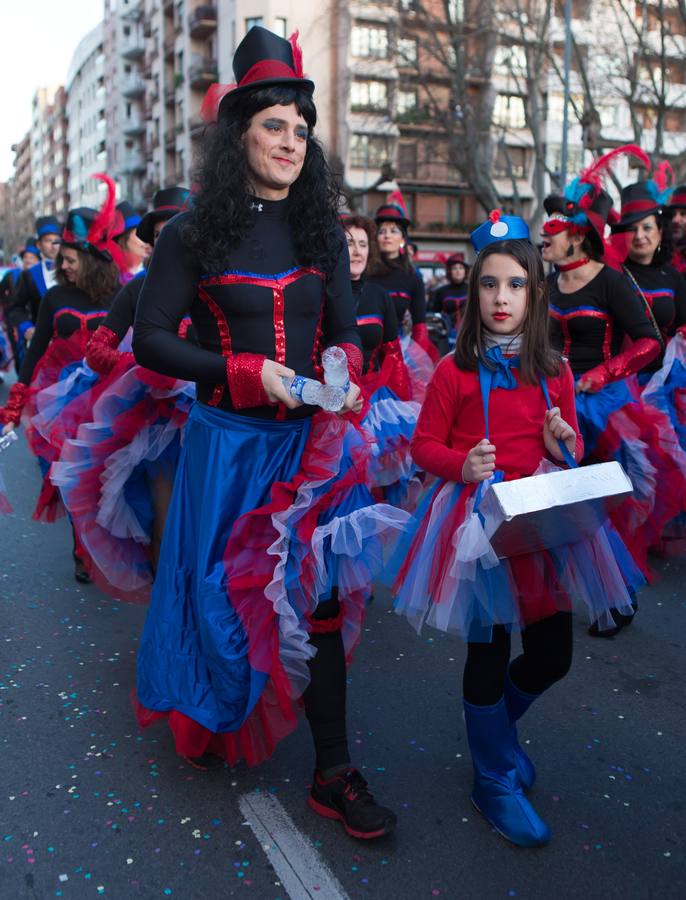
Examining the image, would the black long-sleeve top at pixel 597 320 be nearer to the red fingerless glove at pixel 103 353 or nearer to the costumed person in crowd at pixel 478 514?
the costumed person in crowd at pixel 478 514

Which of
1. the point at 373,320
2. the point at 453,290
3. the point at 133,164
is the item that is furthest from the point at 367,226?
the point at 133,164

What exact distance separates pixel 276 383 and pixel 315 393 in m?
0.15

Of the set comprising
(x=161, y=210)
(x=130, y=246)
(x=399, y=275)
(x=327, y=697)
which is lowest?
(x=327, y=697)

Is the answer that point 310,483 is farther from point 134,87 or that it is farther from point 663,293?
point 134,87

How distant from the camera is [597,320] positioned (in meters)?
4.54

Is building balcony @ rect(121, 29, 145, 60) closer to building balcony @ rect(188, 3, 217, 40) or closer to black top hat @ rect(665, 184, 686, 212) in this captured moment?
building balcony @ rect(188, 3, 217, 40)

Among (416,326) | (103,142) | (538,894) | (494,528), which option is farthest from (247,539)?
(103,142)

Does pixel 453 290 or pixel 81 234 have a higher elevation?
pixel 81 234

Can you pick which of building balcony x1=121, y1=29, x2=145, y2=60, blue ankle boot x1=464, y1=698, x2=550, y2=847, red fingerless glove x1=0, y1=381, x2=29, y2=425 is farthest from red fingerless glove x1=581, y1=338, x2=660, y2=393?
building balcony x1=121, y1=29, x2=145, y2=60

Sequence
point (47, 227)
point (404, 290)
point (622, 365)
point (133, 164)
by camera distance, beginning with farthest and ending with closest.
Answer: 1. point (133, 164)
2. point (47, 227)
3. point (404, 290)
4. point (622, 365)

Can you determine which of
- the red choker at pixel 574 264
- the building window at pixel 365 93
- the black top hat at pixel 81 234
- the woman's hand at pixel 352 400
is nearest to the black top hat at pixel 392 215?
the black top hat at pixel 81 234

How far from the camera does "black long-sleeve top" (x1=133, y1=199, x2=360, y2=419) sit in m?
2.72

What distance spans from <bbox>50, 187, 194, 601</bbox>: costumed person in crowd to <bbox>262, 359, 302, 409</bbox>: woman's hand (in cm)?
130

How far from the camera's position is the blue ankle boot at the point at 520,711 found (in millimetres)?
2982
